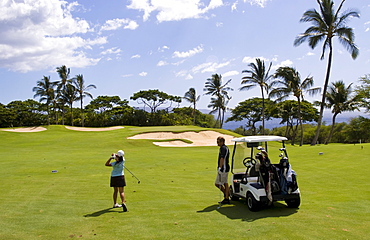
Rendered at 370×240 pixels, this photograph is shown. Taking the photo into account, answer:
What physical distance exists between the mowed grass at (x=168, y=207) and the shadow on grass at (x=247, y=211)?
2 cm

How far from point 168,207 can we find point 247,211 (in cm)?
224

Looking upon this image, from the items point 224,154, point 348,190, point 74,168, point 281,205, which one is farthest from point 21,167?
point 348,190

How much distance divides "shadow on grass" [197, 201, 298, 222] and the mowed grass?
1.0 inches

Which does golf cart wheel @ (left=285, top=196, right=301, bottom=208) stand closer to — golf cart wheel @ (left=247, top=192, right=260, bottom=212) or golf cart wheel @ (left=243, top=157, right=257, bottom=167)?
golf cart wheel @ (left=247, top=192, right=260, bottom=212)

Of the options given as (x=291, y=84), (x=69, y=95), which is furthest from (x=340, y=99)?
(x=69, y=95)

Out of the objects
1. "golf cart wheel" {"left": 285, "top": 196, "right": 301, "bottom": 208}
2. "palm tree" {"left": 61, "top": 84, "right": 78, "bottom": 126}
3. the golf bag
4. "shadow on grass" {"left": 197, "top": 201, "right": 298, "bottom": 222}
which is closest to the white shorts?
"shadow on grass" {"left": 197, "top": 201, "right": 298, "bottom": 222}

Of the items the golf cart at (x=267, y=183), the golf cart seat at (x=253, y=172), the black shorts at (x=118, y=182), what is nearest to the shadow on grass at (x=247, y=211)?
the golf cart at (x=267, y=183)

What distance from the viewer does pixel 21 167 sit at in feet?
57.3

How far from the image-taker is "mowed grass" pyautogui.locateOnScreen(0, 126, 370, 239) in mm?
6590

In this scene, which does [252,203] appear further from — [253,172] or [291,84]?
[291,84]

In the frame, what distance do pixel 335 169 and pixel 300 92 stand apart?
30798 mm

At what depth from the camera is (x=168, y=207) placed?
9.05 meters

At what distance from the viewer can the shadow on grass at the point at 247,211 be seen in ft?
25.9

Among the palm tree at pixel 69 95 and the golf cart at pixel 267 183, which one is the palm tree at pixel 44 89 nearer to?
the palm tree at pixel 69 95
